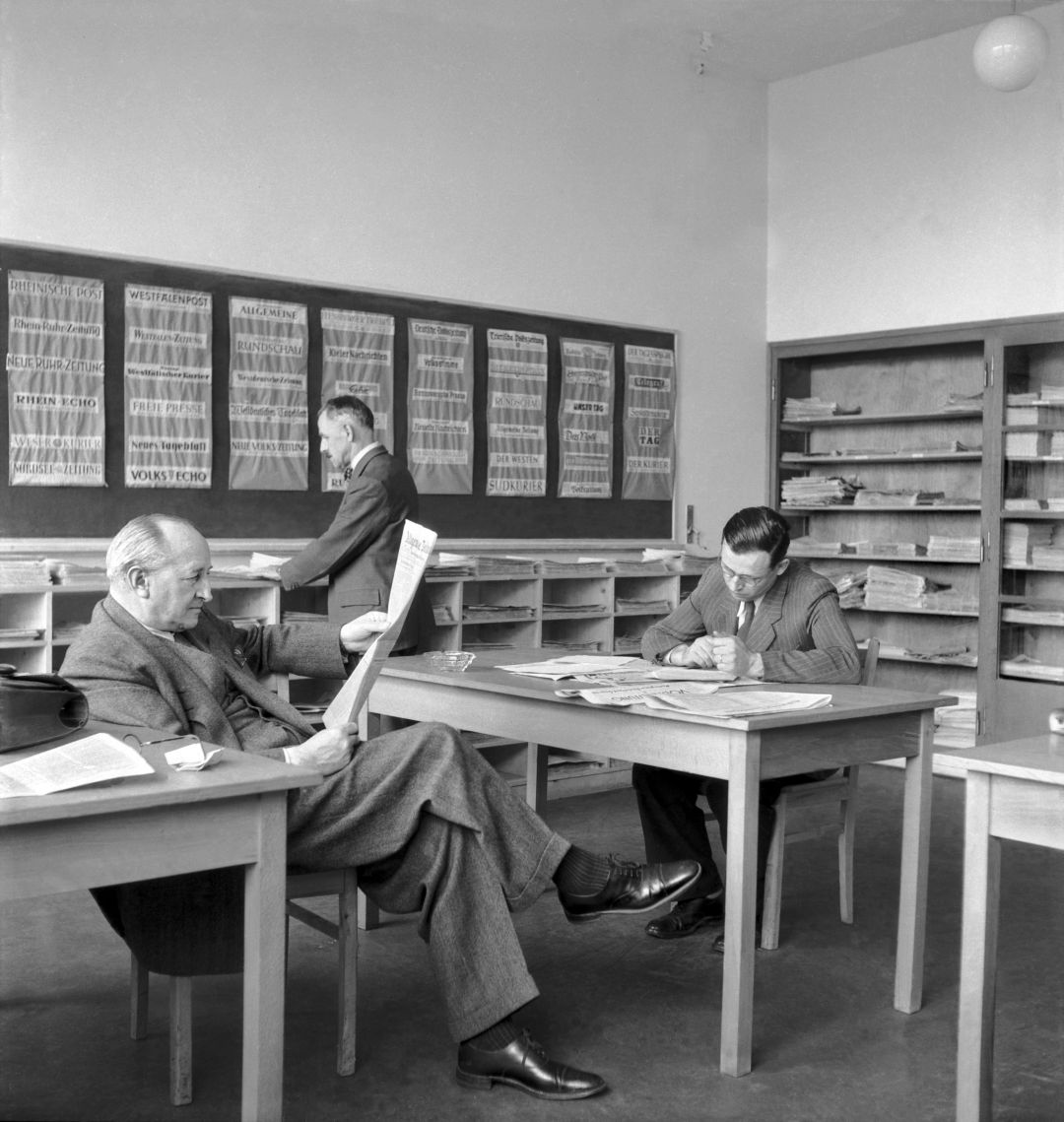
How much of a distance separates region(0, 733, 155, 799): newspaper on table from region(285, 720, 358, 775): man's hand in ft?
1.38

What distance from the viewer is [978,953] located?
7.66 feet

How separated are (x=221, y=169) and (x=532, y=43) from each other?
1735 millimetres

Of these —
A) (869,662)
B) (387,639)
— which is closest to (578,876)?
(387,639)

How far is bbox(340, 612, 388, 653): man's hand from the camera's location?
3145 millimetres

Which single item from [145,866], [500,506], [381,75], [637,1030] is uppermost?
[381,75]

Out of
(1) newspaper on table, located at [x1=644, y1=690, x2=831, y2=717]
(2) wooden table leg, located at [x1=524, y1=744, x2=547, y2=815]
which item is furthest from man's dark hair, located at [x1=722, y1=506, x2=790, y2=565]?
(2) wooden table leg, located at [x1=524, y1=744, x2=547, y2=815]

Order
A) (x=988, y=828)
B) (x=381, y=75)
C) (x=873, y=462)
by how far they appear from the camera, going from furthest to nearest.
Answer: (x=873, y=462), (x=381, y=75), (x=988, y=828)

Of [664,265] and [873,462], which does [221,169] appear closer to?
[664,265]

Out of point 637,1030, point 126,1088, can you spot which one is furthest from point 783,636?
point 126,1088

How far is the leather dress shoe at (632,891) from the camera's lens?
2.71 meters

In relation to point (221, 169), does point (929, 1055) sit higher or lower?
lower

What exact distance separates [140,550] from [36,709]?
476 mm

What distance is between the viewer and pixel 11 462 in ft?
14.6

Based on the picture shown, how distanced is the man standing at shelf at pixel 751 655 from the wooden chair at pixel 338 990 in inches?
43.7
